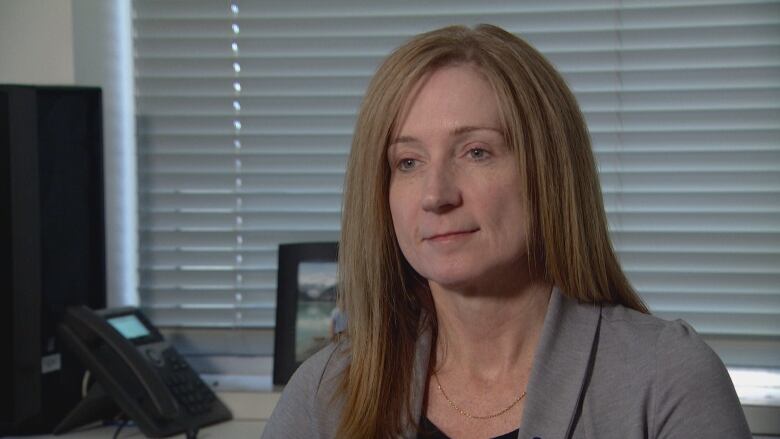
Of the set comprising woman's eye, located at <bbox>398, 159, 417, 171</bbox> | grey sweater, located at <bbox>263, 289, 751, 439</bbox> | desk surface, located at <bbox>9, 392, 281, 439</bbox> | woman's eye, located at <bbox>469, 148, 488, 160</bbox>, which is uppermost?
woman's eye, located at <bbox>469, 148, 488, 160</bbox>

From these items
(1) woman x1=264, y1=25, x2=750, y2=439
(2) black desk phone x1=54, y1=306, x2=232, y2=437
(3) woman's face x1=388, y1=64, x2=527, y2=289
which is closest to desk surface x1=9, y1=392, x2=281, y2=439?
(2) black desk phone x1=54, y1=306, x2=232, y2=437

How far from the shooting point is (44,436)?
192 cm

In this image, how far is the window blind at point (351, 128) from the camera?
2076 millimetres

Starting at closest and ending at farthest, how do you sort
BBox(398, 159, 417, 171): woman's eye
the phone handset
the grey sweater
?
the grey sweater → BBox(398, 159, 417, 171): woman's eye → the phone handset

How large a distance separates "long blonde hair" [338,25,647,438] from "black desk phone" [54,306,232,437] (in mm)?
617

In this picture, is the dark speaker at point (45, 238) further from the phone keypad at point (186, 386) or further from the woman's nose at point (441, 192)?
the woman's nose at point (441, 192)

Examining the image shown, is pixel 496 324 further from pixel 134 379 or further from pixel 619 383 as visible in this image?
pixel 134 379

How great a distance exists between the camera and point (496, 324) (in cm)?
129

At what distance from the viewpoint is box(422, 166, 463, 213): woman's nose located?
118cm

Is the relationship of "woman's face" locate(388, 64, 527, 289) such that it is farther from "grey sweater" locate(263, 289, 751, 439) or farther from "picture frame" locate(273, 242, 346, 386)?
"picture frame" locate(273, 242, 346, 386)

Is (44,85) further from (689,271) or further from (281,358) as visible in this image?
(689,271)

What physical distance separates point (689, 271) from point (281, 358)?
95 centimetres

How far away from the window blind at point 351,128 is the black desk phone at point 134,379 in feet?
1.05

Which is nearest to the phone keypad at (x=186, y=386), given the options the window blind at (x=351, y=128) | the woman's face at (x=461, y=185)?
the window blind at (x=351, y=128)
